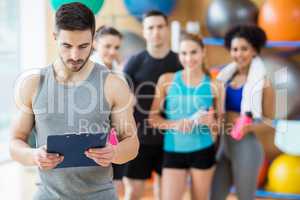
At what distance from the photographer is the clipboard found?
1488 mm

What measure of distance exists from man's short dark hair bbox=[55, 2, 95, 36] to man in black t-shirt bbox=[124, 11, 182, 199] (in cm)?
153

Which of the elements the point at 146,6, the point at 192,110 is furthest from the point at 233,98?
the point at 146,6

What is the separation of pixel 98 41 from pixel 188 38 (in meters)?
0.55

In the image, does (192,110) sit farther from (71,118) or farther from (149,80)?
(71,118)

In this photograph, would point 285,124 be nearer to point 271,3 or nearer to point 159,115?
point 271,3

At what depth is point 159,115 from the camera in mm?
3002

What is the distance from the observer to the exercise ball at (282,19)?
3916mm

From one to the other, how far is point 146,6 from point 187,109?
1711 mm

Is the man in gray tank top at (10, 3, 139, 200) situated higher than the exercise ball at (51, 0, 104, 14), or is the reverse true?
the exercise ball at (51, 0, 104, 14)

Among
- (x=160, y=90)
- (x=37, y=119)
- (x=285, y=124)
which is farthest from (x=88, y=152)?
(x=285, y=124)

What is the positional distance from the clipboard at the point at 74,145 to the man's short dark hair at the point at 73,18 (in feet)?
1.16

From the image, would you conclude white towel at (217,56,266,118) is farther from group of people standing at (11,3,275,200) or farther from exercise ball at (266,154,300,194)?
exercise ball at (266,154,300,194)

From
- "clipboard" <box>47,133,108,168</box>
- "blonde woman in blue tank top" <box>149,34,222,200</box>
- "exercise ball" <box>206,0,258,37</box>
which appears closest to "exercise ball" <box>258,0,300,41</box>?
"exercise ball" <box>206,0,258,37</box>

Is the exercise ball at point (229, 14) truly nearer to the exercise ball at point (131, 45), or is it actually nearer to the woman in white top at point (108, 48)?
the exercise ball at point (131, 45)
